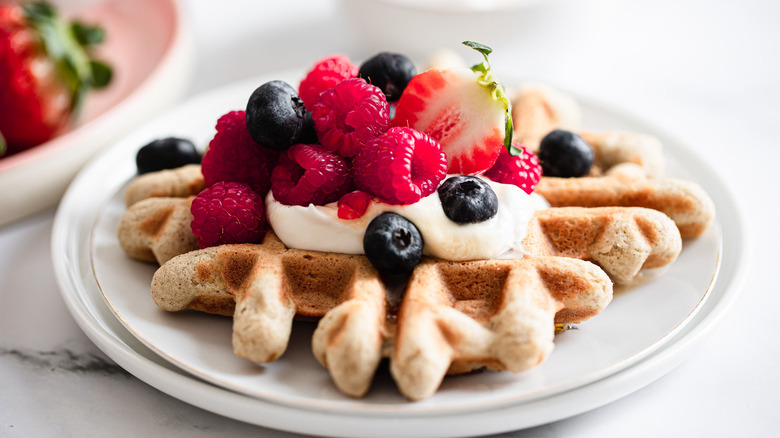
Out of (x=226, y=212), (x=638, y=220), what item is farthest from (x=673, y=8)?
(x=226, y=212)

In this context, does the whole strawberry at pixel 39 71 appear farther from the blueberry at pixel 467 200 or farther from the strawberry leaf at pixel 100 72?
the blueberry at pixel 467 200

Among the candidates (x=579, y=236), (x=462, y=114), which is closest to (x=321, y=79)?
(x=462, y=114)

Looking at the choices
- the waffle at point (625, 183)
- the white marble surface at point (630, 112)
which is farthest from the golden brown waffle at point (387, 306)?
the waffle at point (625, 183)

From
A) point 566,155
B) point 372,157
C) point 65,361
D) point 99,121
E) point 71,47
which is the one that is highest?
point 372,157

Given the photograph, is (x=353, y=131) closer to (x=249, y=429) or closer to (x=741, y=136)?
(x=249, y=429)

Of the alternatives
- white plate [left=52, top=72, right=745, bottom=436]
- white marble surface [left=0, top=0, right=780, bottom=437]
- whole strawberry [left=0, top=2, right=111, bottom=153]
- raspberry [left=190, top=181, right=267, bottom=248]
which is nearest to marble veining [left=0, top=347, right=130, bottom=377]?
white marble surface [left=0, top=0, right=780, bottom=437]

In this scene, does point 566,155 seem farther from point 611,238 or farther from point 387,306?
point 387,306
